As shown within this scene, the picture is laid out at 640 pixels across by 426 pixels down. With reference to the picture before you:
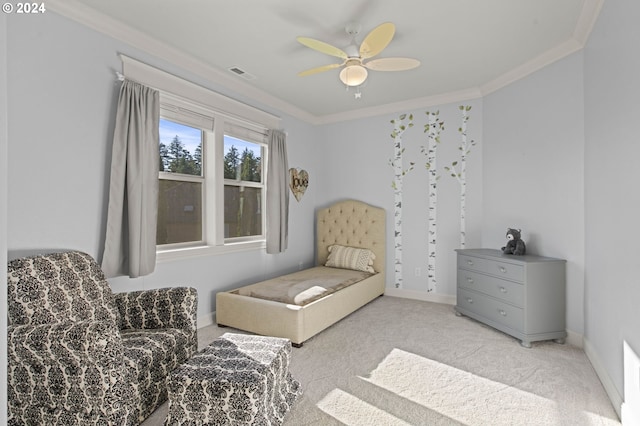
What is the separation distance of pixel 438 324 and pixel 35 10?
156 inches

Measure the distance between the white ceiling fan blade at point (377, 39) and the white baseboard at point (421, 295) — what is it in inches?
115

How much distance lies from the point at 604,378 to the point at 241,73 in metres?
3.77

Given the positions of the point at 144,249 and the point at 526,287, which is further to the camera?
the point at 526,287

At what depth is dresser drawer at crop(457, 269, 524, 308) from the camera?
278 cm

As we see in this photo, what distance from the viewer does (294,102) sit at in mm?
4141

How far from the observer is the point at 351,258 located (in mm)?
4234

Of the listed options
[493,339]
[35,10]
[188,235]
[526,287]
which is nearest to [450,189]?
[526,287]

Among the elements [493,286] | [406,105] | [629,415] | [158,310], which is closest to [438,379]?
[629,415]

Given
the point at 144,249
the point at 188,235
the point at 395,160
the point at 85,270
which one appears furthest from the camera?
the point at 395,160

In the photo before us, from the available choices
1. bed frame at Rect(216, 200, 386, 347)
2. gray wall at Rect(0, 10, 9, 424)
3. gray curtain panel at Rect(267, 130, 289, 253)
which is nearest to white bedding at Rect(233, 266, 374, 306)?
bed frame at Rect(216, 200, 386, 347)

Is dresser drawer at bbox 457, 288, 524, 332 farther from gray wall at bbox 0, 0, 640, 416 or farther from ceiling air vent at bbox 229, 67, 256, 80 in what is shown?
ceiling air vent at bbox 229, 67, 256, 80

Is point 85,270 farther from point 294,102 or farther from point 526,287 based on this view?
point 526,287

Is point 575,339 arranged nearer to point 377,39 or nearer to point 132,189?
point 377,39

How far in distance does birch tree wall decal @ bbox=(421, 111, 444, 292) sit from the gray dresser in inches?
36.7
